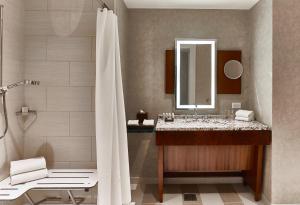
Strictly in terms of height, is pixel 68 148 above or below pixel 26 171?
above

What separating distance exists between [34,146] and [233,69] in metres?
2.61

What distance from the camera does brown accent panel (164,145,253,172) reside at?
315cm

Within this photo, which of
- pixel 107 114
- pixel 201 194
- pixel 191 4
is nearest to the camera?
pixel 107 114

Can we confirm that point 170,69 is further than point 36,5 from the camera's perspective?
Yes

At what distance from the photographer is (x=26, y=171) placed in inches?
93.0

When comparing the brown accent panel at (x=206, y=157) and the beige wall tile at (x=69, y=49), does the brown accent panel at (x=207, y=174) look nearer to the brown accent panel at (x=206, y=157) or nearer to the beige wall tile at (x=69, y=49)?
the brown accent panel at (x=206, y=157)

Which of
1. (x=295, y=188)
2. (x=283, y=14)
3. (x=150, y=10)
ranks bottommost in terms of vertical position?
(x=295, y=188)

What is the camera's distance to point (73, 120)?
2748 millimetres

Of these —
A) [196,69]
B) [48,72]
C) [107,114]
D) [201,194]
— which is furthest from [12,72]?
[201,194]

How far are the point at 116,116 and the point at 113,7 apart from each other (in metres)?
1.20

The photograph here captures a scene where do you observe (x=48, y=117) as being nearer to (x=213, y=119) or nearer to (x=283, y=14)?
(x=213, y=119)

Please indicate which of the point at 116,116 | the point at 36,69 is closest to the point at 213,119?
the point at 116,116

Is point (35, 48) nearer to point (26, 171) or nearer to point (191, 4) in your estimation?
point (26, 171)

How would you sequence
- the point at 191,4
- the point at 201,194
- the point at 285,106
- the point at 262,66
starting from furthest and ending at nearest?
the point at 191,4, the point at 201,194, the point at 262,66, the point at 285,106
